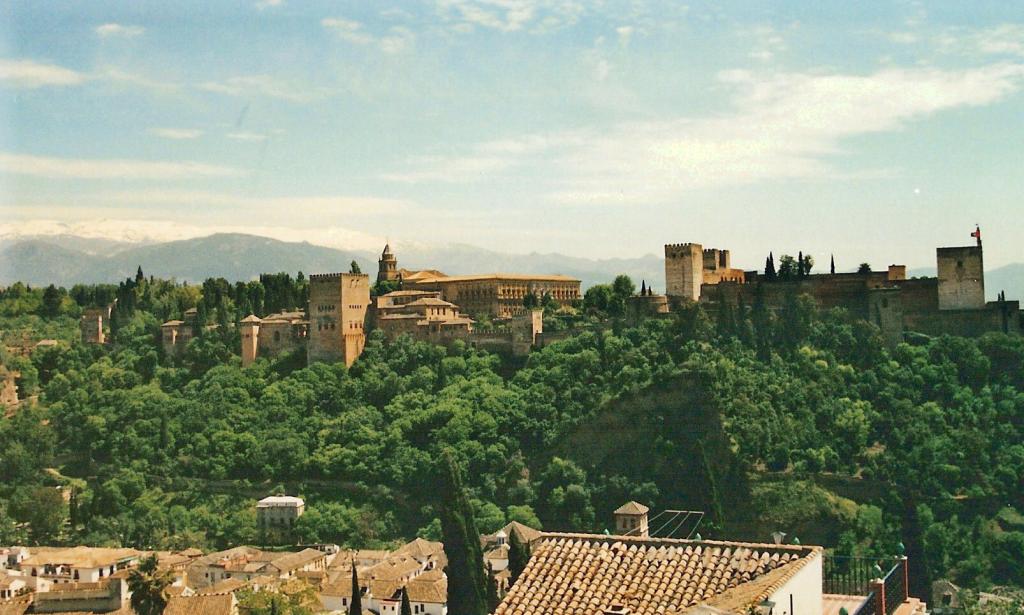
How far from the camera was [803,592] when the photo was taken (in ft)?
27.0

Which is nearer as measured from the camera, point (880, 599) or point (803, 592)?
point (803, 592)

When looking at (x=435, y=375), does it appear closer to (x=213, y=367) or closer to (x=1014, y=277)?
(x=213, y=367)

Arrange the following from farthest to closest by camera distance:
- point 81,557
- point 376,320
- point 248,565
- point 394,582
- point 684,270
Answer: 1. point 376,320
2. point 684,270
3. point 81,557
4. point 248,565
5. point 394,582

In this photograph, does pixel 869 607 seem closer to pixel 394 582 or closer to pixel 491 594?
pixel 491 594

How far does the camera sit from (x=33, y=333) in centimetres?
4888

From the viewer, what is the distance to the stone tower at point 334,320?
37.9 m

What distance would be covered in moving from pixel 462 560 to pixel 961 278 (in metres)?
17.8

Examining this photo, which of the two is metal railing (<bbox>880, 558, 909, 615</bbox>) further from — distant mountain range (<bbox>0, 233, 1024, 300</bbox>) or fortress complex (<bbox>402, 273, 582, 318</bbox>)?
distant mountain range (<bbox>0, 233, 1024, 300</bbox>)

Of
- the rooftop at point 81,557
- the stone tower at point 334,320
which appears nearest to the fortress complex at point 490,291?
the stone tower at point 334,320

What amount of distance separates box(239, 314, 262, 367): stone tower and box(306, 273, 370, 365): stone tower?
2329 mm

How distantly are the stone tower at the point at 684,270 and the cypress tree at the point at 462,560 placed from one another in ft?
51.2

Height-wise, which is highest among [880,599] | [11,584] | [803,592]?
[803,592]

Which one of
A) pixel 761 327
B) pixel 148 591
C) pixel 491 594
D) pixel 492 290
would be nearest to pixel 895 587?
pixel 491 594

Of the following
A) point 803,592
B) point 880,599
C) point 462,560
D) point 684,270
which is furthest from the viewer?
point 684,270
